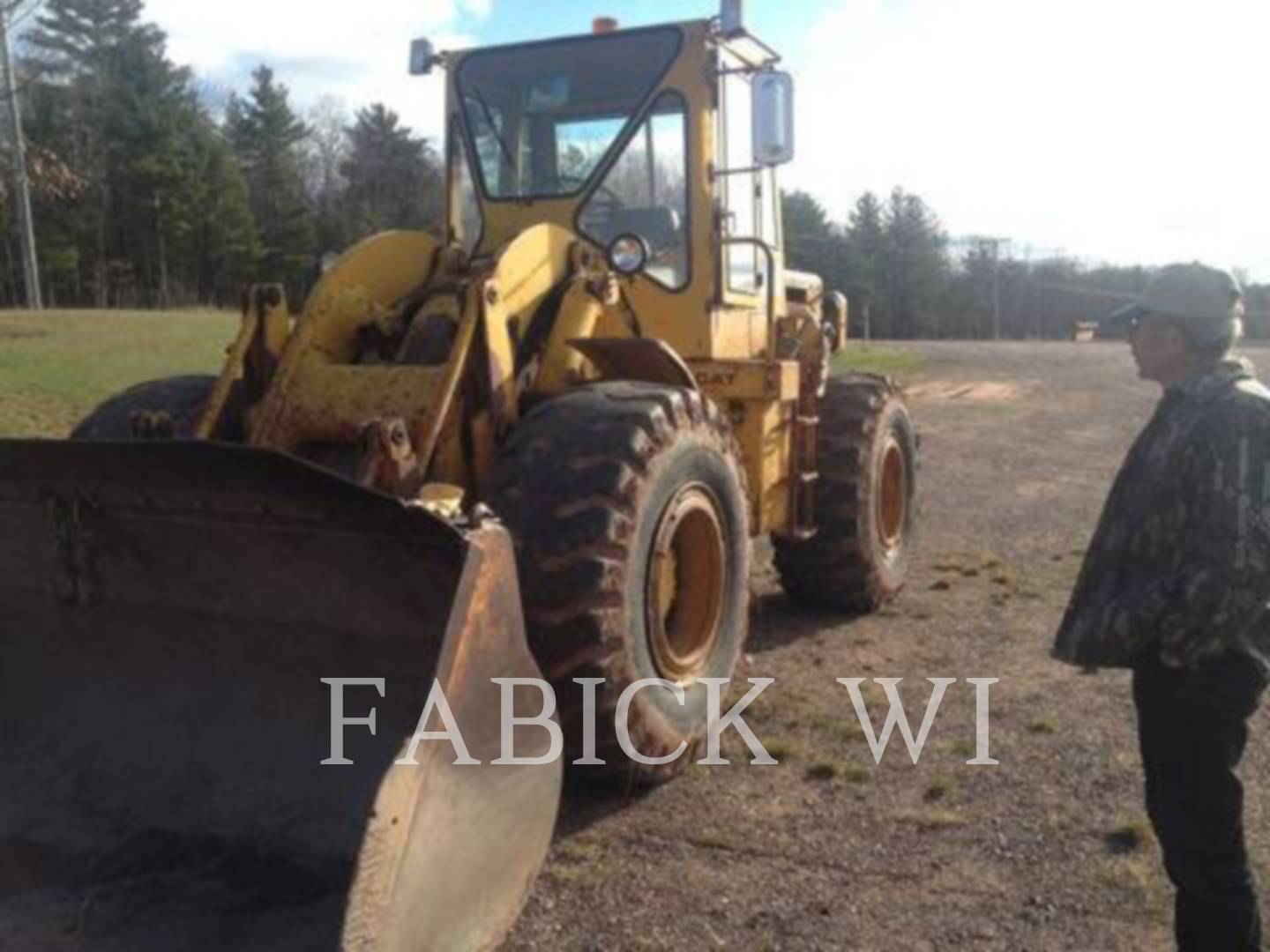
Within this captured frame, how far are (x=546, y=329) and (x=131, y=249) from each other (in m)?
52.3

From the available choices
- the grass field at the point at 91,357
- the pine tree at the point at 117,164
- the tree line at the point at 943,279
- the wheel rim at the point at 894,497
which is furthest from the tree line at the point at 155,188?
the wheel rim at the point at 894,497

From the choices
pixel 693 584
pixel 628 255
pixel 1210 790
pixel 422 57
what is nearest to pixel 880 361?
pixel 422 57

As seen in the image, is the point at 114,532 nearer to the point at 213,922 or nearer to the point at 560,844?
the point at 213,922

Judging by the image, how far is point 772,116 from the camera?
6293 mm

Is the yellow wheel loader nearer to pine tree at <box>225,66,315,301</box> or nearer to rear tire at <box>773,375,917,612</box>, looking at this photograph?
rear tire at <box>773,375,917,612</box>

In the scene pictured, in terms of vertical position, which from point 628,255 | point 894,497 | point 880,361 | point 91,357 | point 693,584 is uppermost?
point 628,255

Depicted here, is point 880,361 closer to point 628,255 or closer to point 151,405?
point 628,255

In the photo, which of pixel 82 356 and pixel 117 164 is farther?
pixel 117 164

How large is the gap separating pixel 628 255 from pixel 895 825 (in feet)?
9.42

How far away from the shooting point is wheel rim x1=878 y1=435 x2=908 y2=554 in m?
8.50

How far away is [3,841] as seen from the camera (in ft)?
13.3

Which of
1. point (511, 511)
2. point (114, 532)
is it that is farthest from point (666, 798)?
point (114, 532)

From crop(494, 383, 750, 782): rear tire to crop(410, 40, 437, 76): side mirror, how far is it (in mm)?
2738

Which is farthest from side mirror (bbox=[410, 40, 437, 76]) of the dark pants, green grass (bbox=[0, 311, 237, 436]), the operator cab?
green grass (bbox=[0, 311, 237, 436])
